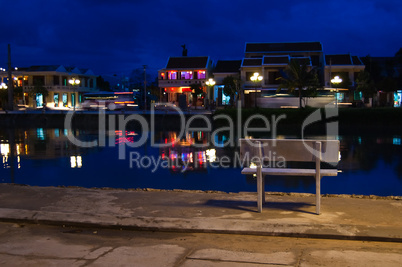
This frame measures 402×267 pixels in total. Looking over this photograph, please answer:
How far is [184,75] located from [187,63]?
5.75 ft

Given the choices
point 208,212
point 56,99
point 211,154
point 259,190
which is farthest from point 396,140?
point 56,99

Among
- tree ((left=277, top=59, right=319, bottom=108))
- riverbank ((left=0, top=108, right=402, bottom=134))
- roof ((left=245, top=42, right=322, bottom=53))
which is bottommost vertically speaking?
riverbank ((left=0, top=108, right=402, bottom=134))

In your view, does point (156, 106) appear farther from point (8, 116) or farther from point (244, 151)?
point (244, 151)

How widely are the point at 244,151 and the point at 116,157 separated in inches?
600

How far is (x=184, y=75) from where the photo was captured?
62406mm

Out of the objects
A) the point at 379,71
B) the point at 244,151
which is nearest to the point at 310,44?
the point at 379,71

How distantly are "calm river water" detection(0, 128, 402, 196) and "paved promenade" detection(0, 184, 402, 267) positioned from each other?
17.2ft

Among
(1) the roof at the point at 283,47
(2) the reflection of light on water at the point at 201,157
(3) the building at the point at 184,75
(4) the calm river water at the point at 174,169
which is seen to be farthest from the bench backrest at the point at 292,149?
(3) the building at the point at 184,75

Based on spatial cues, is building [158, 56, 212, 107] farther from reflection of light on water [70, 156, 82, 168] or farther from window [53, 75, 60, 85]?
reflection of light on water [70, 156, 82, 168]

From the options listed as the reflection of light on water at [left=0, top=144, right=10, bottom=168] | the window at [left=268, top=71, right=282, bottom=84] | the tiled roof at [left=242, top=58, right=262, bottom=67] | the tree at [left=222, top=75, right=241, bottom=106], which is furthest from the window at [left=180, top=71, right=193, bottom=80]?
the reflection of light on water at [left=0, top=144, right=10, bottom=168]

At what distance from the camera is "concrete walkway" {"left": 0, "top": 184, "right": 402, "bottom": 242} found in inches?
231

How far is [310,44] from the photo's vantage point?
57688 millimetres

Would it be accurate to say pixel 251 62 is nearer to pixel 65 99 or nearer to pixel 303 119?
Answer: pixel 303 119

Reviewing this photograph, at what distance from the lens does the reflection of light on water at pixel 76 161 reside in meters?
18.7
